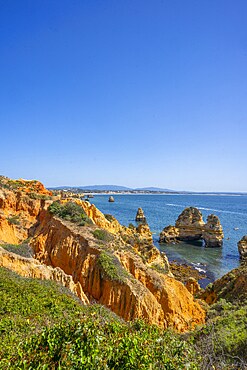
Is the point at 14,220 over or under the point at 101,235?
over

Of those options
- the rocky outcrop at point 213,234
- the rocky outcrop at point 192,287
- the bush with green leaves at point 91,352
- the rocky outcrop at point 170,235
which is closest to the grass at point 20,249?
the bush with green leaves at point 91,352

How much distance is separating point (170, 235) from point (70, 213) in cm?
3904

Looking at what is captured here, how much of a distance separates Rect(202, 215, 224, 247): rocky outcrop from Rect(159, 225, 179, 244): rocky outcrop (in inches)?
252

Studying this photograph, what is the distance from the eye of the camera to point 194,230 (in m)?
62.0

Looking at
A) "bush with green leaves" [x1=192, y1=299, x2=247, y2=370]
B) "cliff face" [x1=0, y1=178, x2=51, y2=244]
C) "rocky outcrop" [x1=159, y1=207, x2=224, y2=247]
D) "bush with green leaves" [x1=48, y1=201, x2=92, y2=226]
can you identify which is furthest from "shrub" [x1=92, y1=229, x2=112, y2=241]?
"rocky outcrop" [x1=159, y1=207, x2=224, y2=247]

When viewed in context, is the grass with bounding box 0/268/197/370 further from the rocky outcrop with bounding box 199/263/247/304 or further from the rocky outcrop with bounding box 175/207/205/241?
the rocky outcrop with bounding box 175/207/205/241

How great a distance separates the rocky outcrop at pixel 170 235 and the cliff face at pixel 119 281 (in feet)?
127

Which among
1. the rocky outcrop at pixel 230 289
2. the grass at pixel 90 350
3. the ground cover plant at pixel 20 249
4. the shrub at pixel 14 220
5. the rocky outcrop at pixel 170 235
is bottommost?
the rocky outcrop at pixel 170 235

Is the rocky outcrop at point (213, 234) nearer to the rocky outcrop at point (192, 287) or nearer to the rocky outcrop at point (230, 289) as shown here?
the rocky outcrop at point (192, 287)

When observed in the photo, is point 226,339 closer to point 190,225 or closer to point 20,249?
point 20,249

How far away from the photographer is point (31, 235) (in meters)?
26.7

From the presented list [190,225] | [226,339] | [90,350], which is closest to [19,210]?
[226,339]

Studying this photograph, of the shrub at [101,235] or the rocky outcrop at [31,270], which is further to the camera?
the shrub at [101,235]

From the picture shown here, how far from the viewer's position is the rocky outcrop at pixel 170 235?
58.9 metres
